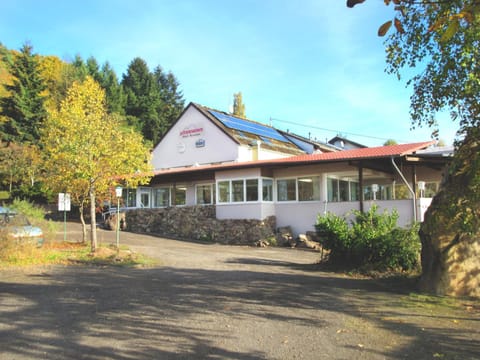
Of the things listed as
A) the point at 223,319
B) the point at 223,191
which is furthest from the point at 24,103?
the point at 223,319

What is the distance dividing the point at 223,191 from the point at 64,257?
12.0 metres

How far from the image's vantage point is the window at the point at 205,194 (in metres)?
25.6

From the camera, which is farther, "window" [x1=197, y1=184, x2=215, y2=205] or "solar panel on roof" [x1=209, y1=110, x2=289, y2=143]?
"solar panel on roof" [x1=209, y1=110, x2=289, y2=143]

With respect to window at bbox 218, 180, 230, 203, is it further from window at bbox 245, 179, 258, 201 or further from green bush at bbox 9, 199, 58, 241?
green bush at bbox 9, 199, 58, 241

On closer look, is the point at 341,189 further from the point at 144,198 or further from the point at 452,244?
the point at 452,244

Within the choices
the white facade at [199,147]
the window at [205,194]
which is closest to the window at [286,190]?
the window at [205,194]

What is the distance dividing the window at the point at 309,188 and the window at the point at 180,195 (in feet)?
26.3

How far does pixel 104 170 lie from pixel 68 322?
982 centimetres

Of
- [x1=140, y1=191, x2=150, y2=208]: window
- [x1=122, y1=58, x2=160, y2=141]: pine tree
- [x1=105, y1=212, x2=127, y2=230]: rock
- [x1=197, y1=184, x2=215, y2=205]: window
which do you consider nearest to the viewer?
[x1=197, y1=184, x2=215, y2=205]: window

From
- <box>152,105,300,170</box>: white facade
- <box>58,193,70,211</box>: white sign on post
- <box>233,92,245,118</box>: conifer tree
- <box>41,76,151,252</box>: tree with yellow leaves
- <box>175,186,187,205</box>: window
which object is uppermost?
<box>233,92,245,118</box>: conifer tree

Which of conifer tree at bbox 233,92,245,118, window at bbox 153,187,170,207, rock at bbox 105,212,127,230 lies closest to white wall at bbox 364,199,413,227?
window at bbox 153,187,170,207

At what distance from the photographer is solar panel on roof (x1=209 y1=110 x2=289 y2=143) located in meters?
32.8

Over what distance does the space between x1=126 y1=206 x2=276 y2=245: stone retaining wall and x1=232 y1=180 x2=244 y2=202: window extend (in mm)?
1357

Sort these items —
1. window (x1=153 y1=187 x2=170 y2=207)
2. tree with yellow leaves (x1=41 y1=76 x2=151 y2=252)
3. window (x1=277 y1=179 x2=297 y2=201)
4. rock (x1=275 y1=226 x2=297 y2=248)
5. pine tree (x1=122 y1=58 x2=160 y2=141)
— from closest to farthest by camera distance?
tree with yellow leaves (x1=41 y1=76 x2=151 y2=252) → rock (x1=275 y1=226 x2=297 y2=248) → window (x1=277 y1=179 x2=297 y2=201) → window (x1=153 y1=187 x2=170 y2=207) → pine tree (x1=122 y1=58 x2=160 y2=141)
